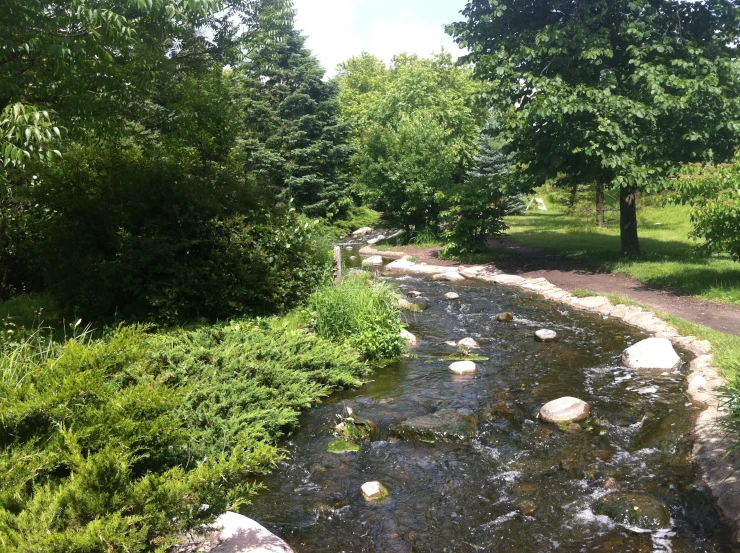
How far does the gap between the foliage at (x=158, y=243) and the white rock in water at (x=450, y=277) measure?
7.68m

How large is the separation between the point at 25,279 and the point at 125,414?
31.2 ft

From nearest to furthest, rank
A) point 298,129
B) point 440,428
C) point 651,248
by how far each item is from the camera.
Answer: point 440,428, point 651,248, point 298,129

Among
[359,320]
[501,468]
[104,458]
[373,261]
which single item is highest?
[104,458]

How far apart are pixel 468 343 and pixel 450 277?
736cm

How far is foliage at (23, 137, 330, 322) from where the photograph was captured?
843cm

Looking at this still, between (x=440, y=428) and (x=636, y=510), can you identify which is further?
(x=440, y=428)

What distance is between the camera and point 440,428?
20.3 feet

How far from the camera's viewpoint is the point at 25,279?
37.7 ft

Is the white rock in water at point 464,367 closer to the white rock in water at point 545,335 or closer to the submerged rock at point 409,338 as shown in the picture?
the submerged rock at point 409,338

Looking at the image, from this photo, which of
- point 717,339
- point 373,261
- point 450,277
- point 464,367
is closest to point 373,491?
point 464,367

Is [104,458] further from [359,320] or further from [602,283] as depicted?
[602,283]

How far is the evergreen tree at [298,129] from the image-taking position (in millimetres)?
27922

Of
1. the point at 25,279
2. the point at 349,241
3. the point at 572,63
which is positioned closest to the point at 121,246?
the point at 25,279

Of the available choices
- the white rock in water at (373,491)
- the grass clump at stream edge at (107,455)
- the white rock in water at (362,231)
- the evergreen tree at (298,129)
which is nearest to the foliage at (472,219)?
the evergreen tree at (298,129)
